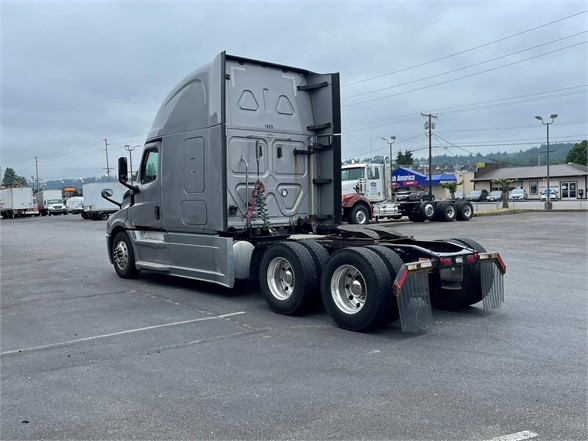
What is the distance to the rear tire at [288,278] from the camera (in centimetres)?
734

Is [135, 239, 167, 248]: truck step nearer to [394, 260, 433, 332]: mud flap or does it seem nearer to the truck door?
the truck door

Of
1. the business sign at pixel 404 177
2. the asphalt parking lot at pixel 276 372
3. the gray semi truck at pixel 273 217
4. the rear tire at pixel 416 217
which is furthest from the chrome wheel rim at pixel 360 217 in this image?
the business sign at pixel 404 177

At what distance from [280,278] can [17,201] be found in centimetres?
5572

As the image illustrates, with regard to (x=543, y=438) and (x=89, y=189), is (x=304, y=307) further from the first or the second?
(x=89, y=189)

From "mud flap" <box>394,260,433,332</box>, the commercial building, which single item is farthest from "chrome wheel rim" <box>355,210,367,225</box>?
the commercial building

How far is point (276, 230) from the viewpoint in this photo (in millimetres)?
9773

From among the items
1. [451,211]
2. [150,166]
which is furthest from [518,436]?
[451,211]

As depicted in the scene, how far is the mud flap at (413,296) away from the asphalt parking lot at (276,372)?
204mm

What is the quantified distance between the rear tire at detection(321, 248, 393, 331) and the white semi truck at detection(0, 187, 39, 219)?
5623 cm

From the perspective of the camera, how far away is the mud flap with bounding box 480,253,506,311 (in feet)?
24.0

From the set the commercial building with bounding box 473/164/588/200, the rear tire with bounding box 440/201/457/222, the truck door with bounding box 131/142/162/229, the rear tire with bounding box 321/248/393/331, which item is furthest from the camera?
the commercial building with bounding box 473/164/588/200

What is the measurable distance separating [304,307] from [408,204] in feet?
76.5

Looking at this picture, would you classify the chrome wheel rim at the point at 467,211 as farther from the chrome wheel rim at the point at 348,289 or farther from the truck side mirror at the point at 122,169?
the chrome wheel rim at the point at 348,289

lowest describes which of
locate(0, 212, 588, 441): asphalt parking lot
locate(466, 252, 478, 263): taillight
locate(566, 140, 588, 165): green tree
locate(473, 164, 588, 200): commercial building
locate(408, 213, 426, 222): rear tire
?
locate(0, 212, 588, 441): asphalt parking lot
